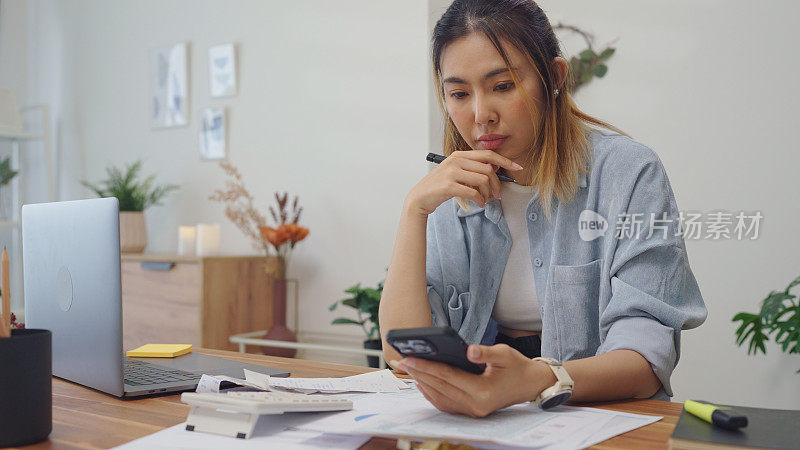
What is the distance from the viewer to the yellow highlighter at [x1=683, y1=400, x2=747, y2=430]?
0.72m

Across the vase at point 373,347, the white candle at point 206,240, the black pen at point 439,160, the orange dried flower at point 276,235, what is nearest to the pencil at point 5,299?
the black pen at point 439,160

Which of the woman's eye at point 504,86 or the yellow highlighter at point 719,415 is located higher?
the woman's eye at point 504,86

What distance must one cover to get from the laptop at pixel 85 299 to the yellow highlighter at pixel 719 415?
2.04 feet

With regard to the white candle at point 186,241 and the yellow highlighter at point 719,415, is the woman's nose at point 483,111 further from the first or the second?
the white candle at point 186,241

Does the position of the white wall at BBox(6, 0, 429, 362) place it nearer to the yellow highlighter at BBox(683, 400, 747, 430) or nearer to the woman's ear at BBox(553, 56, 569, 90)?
the woman's ear at BBox(553, 56, 569, 90)

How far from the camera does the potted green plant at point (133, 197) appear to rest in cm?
354

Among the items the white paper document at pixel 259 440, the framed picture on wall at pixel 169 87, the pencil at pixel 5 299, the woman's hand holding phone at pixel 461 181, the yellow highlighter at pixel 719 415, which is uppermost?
the framed picture on wall at pixel 169 87

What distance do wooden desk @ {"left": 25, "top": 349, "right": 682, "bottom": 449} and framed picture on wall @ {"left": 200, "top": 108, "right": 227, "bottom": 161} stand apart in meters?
2.60

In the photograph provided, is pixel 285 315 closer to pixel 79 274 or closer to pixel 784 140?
pixel 784 140

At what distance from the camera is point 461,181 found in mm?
1281

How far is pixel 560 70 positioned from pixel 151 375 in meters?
0.89

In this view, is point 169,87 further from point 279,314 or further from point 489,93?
point 489,93

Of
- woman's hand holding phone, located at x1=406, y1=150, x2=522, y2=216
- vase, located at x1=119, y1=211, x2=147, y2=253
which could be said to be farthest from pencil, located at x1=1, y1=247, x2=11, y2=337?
vase, located at x1=119, y1=211, x2=147, y2=253

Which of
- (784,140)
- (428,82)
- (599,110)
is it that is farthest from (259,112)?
(784,140)
